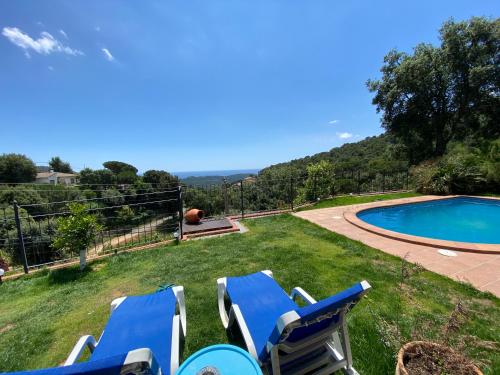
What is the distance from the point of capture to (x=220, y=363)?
1334 mm

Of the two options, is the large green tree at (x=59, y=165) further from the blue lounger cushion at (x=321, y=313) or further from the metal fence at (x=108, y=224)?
the blue lounger cushion at (x=321, y=313)

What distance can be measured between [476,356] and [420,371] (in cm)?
107

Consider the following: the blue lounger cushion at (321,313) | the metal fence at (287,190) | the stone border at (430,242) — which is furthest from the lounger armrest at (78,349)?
the metal fence at (287,190)

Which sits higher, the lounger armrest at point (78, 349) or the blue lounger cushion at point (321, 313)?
the blue lounger cushion at point (321, 313)

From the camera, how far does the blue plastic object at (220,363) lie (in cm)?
127

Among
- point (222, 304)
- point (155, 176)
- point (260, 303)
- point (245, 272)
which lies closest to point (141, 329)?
point (222, 304)

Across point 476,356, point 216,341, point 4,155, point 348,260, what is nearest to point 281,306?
point 216,341

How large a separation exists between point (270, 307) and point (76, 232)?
415cm

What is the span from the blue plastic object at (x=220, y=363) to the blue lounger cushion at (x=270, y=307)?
0.73 ft

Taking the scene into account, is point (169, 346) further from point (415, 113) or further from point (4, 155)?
point (4, 155)

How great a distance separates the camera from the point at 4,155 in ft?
109

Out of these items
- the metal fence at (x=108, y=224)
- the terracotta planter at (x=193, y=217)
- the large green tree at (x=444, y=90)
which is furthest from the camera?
the large green tree at (x=444, y=90)

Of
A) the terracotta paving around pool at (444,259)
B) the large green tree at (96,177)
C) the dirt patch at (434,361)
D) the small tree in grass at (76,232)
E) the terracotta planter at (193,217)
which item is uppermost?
the large green tree at (96,177)

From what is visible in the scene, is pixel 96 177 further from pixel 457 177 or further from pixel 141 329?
pixel 457 177
